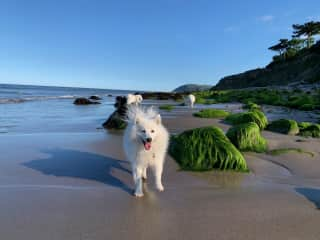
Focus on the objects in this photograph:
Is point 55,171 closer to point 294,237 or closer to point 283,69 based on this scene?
point 294,237

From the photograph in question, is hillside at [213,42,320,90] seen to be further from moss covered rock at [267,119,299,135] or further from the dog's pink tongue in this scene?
the dog's pink tongue

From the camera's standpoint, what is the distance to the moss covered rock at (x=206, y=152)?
4520mm

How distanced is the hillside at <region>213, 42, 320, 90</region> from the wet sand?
3624 cm

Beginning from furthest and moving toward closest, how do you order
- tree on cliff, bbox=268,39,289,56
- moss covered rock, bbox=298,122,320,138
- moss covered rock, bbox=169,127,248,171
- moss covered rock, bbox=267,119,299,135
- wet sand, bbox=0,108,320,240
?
tree on cliff, bbox=268,39,289,56 → moss covered rock, bbox=267,119,299,135 → moss covered rock, bbox=298,122,320,138 → moss covered rock, bbox=169,127,248,171 → wet sand, bbox=0,108,320,240

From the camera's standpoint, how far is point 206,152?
185 inches

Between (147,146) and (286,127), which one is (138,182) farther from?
(286,127)

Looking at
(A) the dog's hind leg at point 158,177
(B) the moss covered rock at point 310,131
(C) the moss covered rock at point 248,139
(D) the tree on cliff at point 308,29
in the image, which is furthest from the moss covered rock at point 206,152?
(D) the tree on cliff at point 308,29

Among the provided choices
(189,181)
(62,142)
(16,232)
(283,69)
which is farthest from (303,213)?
(283,69)

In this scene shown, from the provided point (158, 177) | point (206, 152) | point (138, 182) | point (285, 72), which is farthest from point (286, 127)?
point (285, 72)

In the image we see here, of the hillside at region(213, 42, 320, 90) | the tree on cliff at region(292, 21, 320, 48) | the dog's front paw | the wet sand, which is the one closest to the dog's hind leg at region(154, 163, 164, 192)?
the wet sand

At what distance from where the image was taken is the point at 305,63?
4691 cm

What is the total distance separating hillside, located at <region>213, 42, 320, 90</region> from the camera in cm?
4272

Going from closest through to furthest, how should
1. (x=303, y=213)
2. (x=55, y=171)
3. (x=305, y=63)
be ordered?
(x=303, y=213) < (x=55, y=171) < (x=305, y=63)

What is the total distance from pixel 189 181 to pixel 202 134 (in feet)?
4.04
